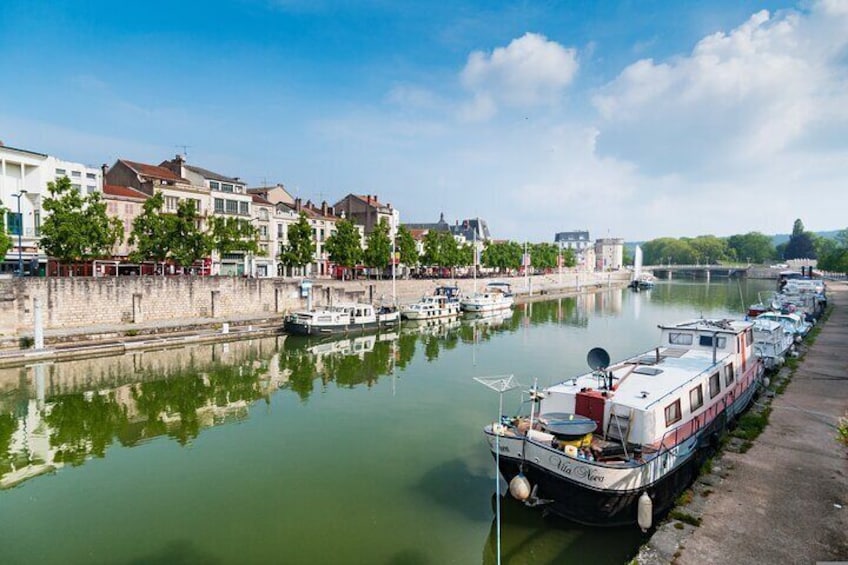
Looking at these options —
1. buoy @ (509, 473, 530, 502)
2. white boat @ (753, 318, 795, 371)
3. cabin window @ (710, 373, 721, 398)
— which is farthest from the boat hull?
white boat @ (753, 318, 795, 371)

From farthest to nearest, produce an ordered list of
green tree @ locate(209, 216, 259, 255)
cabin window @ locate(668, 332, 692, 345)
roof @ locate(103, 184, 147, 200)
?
roof @ locate(103, 184, 147, 200)
green tree @ locate(209, 216, 259, 255)
cabin window @ locate(668, 332, 692, 345)

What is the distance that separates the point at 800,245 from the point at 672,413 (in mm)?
209402

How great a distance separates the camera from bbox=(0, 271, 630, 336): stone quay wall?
32406 mm

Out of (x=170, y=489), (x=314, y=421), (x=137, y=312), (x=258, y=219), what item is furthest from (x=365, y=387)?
(x=258, y=219)

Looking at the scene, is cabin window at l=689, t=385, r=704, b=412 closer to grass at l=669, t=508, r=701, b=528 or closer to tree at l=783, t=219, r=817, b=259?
grass at l=669, t=508, r=701, b=528

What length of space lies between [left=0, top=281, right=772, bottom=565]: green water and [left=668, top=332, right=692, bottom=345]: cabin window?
735cm

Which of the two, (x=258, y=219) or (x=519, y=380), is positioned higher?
(x=258, y=219)

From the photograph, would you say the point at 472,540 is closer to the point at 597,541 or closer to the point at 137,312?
the point at 597,541

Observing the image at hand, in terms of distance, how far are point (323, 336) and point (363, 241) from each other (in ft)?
145

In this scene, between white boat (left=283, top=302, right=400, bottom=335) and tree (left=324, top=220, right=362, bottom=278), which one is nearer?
white boat (left=283, top=302, right=400, bottom=335)

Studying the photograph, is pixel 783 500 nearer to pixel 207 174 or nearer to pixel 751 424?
pixel 751 424

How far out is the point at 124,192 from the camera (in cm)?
5194

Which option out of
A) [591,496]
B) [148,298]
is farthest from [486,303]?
[591,496]

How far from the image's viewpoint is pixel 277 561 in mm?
10836
